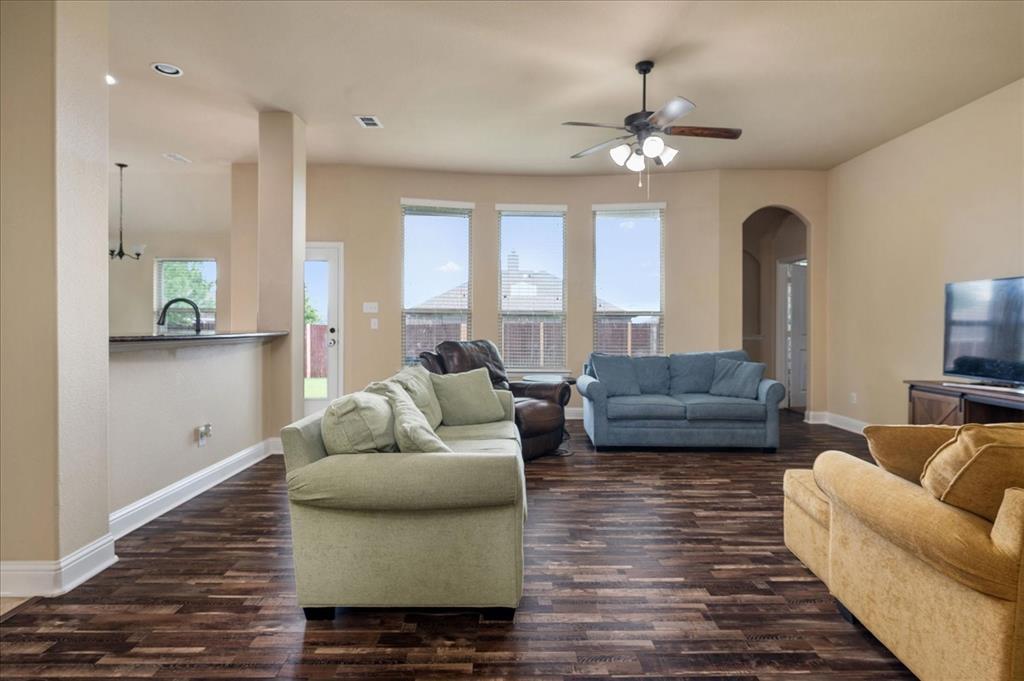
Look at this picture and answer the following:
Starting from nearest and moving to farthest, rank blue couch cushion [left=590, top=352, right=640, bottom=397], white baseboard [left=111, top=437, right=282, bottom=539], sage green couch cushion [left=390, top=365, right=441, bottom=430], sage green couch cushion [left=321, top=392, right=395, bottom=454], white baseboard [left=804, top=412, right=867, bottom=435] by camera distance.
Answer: sage green couch cushion [left=321, top=392, right=395, bottom=454] < white baseboard [left=111, top=437, right=282, bottom=539] < sage green couch cushion [left=390, top=365, right=441, bottom=430] < blue couch cushion [left=590, top=352, right=640, bottom=397] < white baseboard [left=804, top=412, right=867, bottom=435]

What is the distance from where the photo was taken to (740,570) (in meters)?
2.58

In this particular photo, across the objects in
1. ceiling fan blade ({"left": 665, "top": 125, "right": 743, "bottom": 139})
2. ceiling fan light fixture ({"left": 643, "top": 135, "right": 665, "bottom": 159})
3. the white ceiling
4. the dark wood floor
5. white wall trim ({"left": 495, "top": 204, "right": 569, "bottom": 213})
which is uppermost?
the white ceiling

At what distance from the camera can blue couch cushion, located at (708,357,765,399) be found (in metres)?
5.20

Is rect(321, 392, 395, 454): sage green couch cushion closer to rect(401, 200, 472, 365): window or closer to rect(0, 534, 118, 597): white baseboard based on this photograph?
rect(0, 534, 118, 597): white baseboard

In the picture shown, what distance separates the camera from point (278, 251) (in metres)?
4.93

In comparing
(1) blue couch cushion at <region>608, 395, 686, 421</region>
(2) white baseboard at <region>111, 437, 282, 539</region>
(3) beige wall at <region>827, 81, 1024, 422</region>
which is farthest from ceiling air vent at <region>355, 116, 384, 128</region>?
(3) beige wall at <region>827, 81, 1024, 422</region>

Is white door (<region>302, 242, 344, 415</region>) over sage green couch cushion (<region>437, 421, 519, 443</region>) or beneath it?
over

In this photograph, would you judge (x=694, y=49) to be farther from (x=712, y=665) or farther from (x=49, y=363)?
(x=49, y=363)

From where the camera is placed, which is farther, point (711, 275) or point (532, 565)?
point (711, 275)

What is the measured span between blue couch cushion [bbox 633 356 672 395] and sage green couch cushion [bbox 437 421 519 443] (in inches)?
87.8

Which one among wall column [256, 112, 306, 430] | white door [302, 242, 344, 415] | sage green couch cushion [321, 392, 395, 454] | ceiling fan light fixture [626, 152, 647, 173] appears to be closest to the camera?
sage green couch cushion [321, 392, 395, 454]

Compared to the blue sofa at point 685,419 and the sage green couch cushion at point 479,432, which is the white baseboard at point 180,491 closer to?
the sage green couch cushion at point 479,432

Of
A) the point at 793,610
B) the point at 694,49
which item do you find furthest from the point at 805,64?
the point at 793,610

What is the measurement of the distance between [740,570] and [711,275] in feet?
15.2
